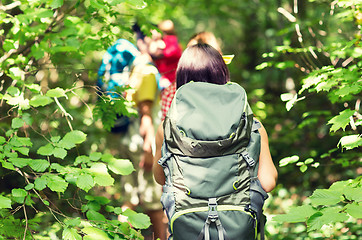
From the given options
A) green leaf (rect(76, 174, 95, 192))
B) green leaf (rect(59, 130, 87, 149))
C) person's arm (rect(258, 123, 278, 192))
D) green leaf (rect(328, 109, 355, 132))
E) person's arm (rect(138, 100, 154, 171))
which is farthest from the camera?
person's arm (rect(138, 100, 154, 171))

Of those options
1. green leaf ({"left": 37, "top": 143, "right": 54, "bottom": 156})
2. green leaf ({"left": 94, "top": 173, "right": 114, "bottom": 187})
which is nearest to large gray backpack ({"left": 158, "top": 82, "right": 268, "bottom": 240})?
green leaf ({"left": 94, "top": 173, "right": 114, "bottom": 187})

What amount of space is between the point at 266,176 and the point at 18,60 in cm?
221

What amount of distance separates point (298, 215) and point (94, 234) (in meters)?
1.27

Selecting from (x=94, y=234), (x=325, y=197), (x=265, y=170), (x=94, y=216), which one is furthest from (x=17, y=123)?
(x=325, y=197)

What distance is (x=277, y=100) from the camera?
800cm

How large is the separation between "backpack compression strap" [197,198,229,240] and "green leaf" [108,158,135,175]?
0.92m

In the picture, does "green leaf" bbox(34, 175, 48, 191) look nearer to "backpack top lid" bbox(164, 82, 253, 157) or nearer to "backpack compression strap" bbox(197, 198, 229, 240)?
"backpack top lid" bbox(164, 82, 253, 157)

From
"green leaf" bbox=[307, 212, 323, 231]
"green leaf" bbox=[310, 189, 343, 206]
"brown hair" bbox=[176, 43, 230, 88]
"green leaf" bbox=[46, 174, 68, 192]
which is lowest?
"green leaf" bbox=[46, 174, 68, 192]

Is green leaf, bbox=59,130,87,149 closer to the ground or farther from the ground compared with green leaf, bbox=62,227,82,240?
farther from the ground

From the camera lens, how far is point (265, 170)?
2344 mm

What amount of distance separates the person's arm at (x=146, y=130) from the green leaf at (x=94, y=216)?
1.23 metres

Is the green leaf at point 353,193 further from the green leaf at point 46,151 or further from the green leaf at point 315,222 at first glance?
the green leaf at point 46,151

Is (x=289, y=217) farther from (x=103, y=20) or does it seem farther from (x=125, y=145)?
(x=125, y=145)

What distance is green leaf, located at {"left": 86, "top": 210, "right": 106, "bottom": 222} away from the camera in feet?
9.70
